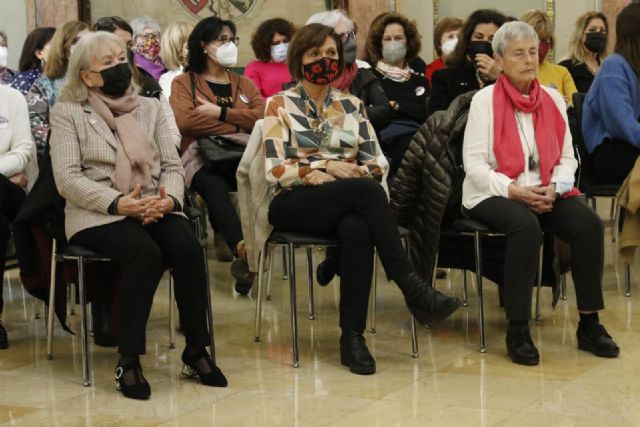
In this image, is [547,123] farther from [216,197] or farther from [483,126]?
[216,197]

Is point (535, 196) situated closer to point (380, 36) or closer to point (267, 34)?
point (380, 36)

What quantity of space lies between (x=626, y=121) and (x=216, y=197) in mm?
2071

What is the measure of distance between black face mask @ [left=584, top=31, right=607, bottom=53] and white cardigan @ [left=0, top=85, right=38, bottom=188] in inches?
161

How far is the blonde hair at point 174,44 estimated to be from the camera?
743 cm

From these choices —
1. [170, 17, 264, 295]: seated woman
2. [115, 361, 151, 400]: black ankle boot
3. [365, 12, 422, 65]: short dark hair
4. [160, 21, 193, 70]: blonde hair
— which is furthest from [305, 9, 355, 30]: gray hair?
[115, 361, 151, 400]: black ankle boot

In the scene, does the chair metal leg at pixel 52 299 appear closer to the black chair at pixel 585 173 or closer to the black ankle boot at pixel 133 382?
the black ankle boot at pixel 133 382

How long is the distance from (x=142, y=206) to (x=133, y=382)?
659mm

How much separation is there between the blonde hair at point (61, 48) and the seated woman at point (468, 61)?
1.78 meters

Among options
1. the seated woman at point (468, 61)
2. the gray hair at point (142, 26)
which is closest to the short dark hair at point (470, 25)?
the seated woman at point (468, 61)

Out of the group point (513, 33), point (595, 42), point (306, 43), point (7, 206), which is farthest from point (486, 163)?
point (595, 42)

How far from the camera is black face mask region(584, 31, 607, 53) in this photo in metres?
8.13

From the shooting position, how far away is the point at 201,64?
6.50 meters

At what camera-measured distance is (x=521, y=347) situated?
15.8 feet

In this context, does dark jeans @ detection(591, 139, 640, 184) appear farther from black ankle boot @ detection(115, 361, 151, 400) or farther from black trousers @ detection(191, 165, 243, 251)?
black ankle boot @ detection(115, 361, 151, 400)
